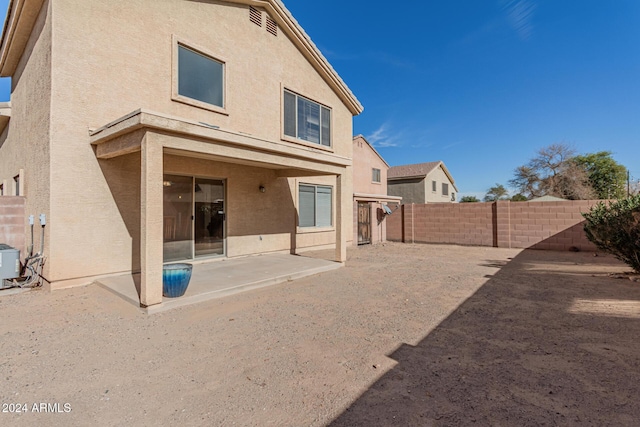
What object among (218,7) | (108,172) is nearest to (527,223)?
(218,7)

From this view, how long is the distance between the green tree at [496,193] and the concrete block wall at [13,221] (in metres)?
47.7

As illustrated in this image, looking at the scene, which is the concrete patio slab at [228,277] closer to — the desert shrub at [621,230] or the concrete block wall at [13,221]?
the concrete block wall at [13,221]

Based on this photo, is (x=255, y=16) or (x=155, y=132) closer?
(x=155, y=132)

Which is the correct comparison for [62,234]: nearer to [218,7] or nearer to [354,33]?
[218,7]

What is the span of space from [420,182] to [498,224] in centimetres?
1515

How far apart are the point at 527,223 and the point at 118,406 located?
1490cm

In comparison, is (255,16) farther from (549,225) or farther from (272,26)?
(549,225)

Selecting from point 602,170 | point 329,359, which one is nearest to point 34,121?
point 329,359

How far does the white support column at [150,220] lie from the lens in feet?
14.7

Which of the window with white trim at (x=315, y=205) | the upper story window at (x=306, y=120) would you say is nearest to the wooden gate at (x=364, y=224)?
the window with white trim at (x=315, y=205)

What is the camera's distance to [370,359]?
126 inches

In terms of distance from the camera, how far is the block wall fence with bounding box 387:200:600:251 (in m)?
11.8

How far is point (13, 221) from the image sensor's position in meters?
6.76

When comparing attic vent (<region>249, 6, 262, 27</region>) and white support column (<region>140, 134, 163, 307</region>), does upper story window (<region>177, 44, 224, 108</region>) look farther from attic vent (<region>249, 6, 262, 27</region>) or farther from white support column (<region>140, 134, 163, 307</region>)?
white support column (<region>140, 134, 163, 307</region>)
